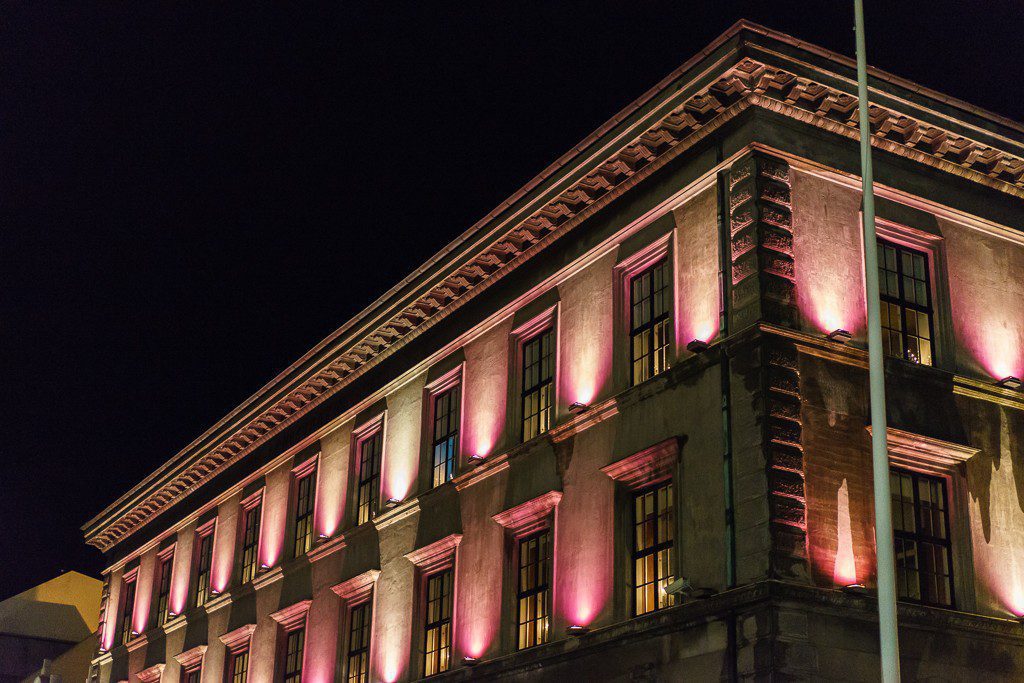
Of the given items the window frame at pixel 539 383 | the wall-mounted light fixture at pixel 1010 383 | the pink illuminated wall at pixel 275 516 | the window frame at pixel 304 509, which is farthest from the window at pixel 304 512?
the wall-mounted light fixture at pixel 1010 383

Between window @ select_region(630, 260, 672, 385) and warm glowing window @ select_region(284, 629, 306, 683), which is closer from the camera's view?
window @ select_region(630, 260, 672, 385)

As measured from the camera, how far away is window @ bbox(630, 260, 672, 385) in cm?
2491

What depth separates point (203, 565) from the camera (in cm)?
4478

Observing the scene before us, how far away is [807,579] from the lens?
20484mm

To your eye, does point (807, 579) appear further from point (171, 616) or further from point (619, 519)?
point (171, 616)

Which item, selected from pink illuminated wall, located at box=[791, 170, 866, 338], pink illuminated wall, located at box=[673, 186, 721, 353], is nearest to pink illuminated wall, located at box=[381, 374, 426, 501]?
pink illuminated wall, located at box=[673, 186, 721, 353]

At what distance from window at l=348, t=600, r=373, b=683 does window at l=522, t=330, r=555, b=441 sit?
7735 mm

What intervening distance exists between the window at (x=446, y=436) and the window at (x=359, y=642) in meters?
4.17

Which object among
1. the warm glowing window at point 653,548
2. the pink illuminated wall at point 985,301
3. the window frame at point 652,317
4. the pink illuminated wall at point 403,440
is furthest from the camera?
the pink illuminated wall at point 403,440

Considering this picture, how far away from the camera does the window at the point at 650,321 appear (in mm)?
24906

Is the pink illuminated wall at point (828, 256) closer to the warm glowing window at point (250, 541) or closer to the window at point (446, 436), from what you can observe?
the window at point (446, 436)

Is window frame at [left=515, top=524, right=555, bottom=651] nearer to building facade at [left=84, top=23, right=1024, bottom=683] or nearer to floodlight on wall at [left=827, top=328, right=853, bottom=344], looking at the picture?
building facade at [left=84, top=23, right=1024, bottom=683]

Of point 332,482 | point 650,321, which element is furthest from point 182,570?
point 650,321

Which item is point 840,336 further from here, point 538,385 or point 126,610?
point 126,610
